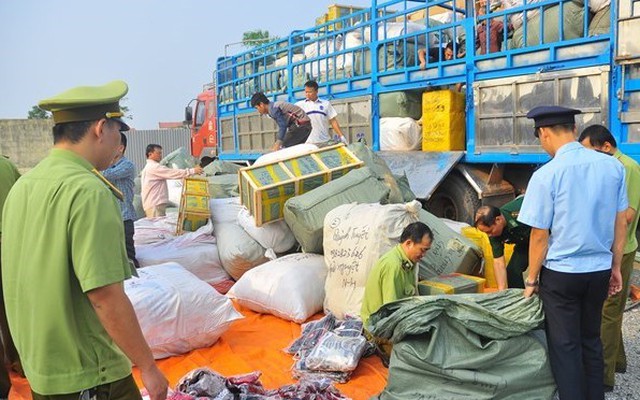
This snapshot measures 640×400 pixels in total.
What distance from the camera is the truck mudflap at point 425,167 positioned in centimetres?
568

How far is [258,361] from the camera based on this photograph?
3.48m

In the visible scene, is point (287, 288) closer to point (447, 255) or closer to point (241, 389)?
point (447, 255)

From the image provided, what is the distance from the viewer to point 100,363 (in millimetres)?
1561

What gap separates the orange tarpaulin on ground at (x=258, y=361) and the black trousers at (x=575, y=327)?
3.00 ft

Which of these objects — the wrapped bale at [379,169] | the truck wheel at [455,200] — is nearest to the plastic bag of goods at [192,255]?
the wrapped bale at [379,169]

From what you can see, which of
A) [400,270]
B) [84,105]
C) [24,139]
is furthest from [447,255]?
[24,139]

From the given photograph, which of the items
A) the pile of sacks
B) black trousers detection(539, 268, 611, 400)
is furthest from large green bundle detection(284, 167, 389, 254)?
black trousers detection(539, 268, 611, 400)

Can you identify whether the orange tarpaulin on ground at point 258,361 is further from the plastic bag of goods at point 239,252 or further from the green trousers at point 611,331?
the green trousers at point 611,331

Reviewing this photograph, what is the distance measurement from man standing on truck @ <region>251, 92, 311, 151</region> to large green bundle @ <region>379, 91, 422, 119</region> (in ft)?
3.00

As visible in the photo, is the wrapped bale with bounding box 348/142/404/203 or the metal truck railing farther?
the wrapped bale with bounding box 348/142/404/203

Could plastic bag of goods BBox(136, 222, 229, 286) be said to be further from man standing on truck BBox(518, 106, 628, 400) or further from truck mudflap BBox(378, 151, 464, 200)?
man standing on truck BBox(518, 106, 628, 400)

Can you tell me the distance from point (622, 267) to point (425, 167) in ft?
9.29

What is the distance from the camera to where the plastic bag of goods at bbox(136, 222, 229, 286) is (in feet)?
15.6

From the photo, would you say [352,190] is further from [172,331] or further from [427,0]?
[427,0]
